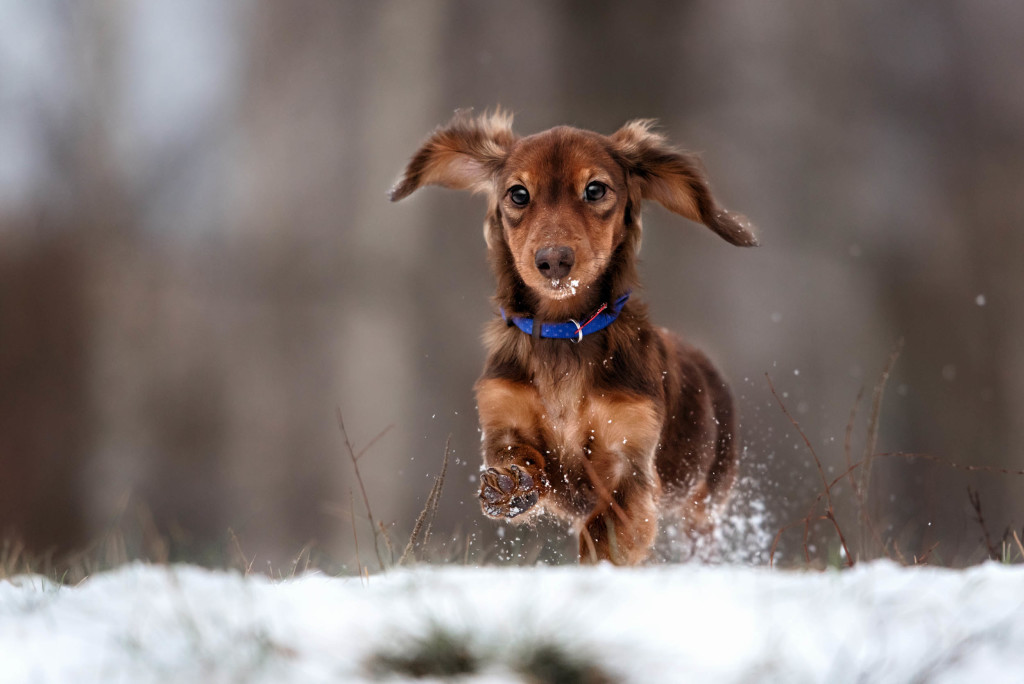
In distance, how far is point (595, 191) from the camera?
275cm

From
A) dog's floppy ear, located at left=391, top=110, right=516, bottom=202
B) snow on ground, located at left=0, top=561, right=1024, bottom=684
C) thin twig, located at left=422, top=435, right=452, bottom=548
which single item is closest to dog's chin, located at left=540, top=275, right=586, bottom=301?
thin twig, located at left=422, top=435, right=452, bottom=548

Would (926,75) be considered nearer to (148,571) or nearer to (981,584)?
(981,584)

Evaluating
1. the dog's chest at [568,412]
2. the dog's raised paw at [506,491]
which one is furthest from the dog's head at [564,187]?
the dog's raised paw at [506,491]

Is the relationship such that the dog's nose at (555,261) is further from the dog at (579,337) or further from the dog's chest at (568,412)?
the dog's chest at (568,412)

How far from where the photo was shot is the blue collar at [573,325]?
276 centimetres

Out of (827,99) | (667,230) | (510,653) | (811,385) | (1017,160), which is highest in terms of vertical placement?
(827,99)

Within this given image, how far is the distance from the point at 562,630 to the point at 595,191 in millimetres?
1846

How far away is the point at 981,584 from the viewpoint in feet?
4.58

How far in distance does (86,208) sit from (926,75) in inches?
337

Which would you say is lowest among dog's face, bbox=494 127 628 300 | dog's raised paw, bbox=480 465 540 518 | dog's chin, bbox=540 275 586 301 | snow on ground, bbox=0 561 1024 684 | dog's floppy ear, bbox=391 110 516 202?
dog's raised paw, bbox=480 465 540 518

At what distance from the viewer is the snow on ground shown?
1131 mm

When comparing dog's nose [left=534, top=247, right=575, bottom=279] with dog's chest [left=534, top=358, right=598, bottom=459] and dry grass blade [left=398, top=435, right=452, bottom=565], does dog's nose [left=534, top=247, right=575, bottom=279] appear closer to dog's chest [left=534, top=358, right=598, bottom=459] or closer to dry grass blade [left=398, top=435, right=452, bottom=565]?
dog's chest [left=534, top=358, right=598, bottom=459]

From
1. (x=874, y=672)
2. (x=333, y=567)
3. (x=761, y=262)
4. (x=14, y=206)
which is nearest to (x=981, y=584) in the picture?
(x=874, y=672)

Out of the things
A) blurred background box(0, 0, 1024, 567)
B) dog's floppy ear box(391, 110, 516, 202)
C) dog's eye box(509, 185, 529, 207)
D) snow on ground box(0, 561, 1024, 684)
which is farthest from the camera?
blurred background box(0, 0, 1024, 567)
